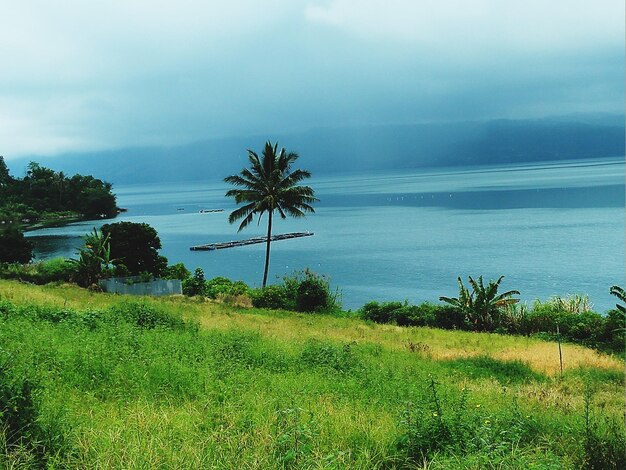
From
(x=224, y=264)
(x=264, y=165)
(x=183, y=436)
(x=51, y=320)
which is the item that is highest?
(x=264, y=165)

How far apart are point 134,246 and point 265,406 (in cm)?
4098

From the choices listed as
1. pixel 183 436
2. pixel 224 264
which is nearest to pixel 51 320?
pixel 183 436

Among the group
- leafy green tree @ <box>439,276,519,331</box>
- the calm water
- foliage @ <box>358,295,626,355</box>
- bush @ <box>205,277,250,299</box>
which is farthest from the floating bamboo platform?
leafy green tree @ <box>439,276,519,331</box>

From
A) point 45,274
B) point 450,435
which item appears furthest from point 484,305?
point 45,274

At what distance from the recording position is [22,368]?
24.7 feet

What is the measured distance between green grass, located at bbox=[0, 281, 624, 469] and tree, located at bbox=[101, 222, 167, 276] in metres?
28.3

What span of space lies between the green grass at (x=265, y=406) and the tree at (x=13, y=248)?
155 feet

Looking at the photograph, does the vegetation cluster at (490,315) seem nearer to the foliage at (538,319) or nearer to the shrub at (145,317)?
the foliage at (538,319)

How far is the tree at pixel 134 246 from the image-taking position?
4584cm

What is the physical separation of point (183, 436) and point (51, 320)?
497 inches

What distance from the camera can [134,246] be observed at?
46.0 metres

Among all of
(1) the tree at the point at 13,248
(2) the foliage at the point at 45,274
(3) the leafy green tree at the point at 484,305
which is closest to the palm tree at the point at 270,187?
(2) the foliage at the point at 45,274

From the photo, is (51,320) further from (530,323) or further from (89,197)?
(89,197)

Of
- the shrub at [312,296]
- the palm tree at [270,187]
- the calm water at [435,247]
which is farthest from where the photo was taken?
the calm water at [435,247]
